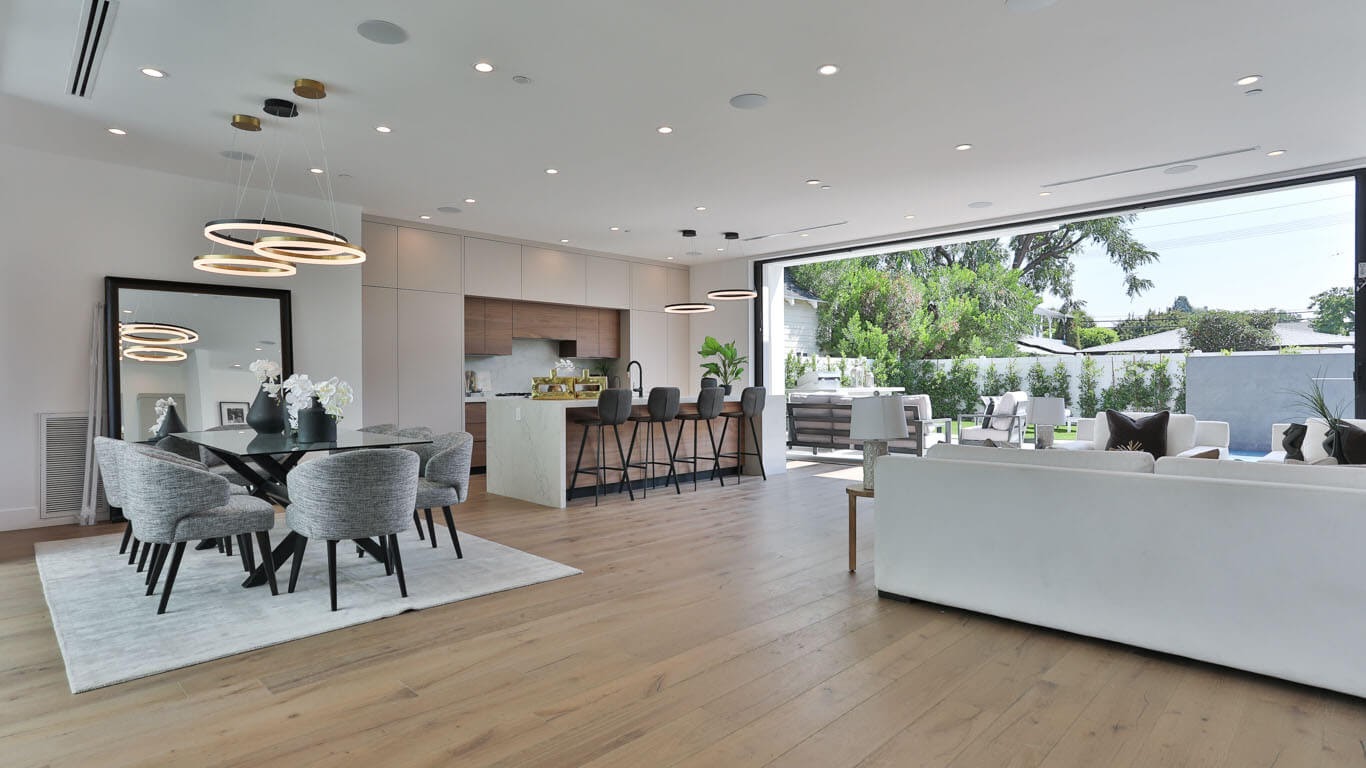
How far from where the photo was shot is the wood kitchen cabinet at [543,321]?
8.77 meters

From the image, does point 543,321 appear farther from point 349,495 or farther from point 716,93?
point 349,495

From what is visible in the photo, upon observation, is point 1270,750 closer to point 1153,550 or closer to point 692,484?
point 1153,550

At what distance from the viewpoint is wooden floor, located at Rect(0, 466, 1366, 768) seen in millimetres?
2057

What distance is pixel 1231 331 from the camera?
13.0 meters

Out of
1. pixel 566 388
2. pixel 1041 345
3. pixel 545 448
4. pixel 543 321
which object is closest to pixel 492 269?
pixel 543 321

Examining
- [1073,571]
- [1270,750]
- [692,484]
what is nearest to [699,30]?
[1073,571]

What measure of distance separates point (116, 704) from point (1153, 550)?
143 inches

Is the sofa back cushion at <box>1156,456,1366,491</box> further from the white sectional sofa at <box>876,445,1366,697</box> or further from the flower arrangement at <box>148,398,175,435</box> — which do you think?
the flower arrangement at <box>148,398,175,435</box>

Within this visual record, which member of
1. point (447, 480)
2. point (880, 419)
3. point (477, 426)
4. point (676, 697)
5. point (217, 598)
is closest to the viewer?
point (676, 697)

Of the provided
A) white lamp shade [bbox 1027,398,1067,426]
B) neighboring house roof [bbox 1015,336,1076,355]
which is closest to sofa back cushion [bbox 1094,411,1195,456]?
white lamp shade [bbox 1027,398,1067,426]

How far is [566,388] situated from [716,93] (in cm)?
311

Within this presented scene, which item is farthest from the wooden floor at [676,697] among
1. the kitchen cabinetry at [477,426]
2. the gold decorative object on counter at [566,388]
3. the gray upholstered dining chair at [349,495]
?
the kitchen cabinetry at [477,426]

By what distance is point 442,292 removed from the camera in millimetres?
7871

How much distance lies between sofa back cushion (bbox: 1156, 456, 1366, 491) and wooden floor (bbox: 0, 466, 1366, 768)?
0.70m
